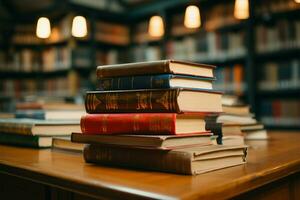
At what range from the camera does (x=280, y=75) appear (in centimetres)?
321

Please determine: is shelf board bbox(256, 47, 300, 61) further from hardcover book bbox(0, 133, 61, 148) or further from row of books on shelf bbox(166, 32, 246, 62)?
hardcover book bbox(0, 133, 61, 148)

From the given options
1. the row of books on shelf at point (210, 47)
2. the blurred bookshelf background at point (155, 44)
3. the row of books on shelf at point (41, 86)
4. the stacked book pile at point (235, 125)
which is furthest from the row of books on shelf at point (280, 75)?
the row of books on shelf at point (41, 86)

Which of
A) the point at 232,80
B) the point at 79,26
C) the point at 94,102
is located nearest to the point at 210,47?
the point at 232,80

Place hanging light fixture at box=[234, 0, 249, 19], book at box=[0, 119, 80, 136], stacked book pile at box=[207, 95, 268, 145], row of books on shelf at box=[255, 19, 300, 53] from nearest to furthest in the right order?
stacked book pile at box=[207, 95, 268, 145] < book at box=[0, 119, 80, 136] < hanging light fixture at box=[234, 0, 249, 19] < row of books on shelf at box=[255, 19, 300, 53]

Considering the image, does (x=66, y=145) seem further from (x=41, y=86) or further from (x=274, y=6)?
(x=41, y=86)

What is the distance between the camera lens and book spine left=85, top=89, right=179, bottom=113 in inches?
26.2

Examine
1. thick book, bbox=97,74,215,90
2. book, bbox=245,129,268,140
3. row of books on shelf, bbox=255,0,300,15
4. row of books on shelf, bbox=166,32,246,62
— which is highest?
row of books on shelf, bbox=255,0,300,15

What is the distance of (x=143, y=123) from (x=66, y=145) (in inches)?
14.3

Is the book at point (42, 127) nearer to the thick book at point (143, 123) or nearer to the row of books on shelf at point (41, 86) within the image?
the thick book at point (143, 123)

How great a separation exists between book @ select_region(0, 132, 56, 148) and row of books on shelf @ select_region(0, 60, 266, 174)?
1.08ft

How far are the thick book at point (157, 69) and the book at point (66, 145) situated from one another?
9.3 inches

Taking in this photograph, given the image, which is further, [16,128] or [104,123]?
[16,128]

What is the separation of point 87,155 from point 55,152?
24 centimetres

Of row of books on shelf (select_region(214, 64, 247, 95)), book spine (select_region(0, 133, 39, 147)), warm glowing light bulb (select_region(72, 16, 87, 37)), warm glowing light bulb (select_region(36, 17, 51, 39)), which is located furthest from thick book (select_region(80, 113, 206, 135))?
row of books on shelf (select_region(214, 64, 247, 95))
